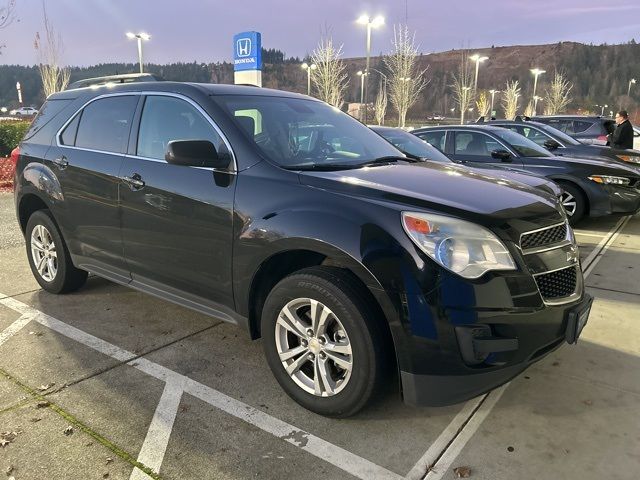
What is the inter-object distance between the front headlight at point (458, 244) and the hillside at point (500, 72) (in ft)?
323

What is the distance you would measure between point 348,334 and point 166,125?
79.7 inches

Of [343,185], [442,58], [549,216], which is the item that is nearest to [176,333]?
[343,185]

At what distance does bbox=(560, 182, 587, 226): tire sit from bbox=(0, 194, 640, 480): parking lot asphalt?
4059 mm

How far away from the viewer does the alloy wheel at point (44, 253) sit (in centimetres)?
464

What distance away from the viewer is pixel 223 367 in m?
3.44

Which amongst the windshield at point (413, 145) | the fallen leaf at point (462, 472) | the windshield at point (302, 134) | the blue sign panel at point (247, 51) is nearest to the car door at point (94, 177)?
the windshield at point (302, 134)

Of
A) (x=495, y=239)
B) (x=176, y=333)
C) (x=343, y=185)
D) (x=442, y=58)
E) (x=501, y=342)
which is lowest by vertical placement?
(x=176, y=333)

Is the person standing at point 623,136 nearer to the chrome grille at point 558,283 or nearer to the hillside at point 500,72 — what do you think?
the chrome grille at point 558,283

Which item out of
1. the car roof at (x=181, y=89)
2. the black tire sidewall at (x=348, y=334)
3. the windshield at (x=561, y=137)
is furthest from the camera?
the windshield at (x=561, y=137)

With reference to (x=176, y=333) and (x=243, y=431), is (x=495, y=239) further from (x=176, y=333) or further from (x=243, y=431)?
(x=176, y=333)

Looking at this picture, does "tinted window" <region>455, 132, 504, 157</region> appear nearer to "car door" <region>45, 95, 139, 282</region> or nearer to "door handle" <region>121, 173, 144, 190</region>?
"car door" <region>45, 95, 139, 282</region>

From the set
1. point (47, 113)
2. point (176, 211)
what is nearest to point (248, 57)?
point (47, 113)

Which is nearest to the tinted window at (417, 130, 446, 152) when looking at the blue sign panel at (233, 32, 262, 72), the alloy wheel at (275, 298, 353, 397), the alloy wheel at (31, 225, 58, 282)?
the alloy wheel at (31, 225, 58, 282)

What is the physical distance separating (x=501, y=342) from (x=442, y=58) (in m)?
160
